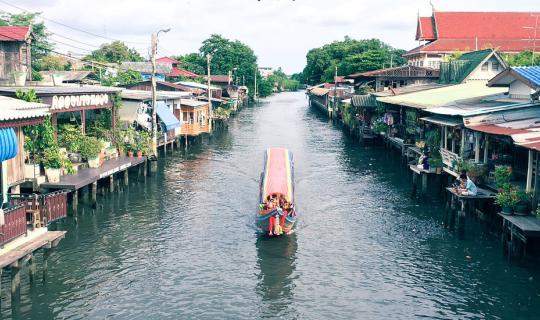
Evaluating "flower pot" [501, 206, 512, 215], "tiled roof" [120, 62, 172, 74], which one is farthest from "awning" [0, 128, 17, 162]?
"tiled roof" [120, 62, 172, 74]

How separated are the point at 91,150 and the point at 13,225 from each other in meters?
12.8

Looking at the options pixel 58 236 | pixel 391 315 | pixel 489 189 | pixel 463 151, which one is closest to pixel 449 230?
pixel 489 189

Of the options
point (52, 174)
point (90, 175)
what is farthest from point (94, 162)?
point (52, 174)

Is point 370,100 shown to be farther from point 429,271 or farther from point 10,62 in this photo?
point 429,271

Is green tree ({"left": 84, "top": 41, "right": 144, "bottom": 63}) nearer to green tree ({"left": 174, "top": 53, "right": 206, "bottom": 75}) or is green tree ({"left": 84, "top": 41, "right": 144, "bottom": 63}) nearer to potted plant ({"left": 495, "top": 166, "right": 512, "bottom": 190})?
green tree ({"left": 174, "top": 53, "right": 206, "bottom": 75})

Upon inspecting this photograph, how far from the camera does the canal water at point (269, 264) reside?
55.5ft

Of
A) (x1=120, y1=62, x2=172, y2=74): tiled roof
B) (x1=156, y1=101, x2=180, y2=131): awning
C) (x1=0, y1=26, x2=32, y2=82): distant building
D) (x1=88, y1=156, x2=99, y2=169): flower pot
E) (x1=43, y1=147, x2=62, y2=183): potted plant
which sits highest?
(x1=120, y1=62, x2=172, y2=74): tiled roof

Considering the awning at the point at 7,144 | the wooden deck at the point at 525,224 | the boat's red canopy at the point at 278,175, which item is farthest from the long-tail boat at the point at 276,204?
the awning at the point at 7,144

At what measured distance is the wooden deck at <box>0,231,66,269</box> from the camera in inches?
574

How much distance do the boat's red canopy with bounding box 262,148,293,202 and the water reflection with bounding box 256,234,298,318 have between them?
74.5 inches

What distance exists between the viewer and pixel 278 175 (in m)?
26.0

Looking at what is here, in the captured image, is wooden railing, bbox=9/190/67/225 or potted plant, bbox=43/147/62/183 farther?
potted plant, bbox=43/147/62/183

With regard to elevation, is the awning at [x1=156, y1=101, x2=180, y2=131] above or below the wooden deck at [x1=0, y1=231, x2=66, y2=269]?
above

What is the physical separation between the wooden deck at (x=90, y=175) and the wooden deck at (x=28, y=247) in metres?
6.76
